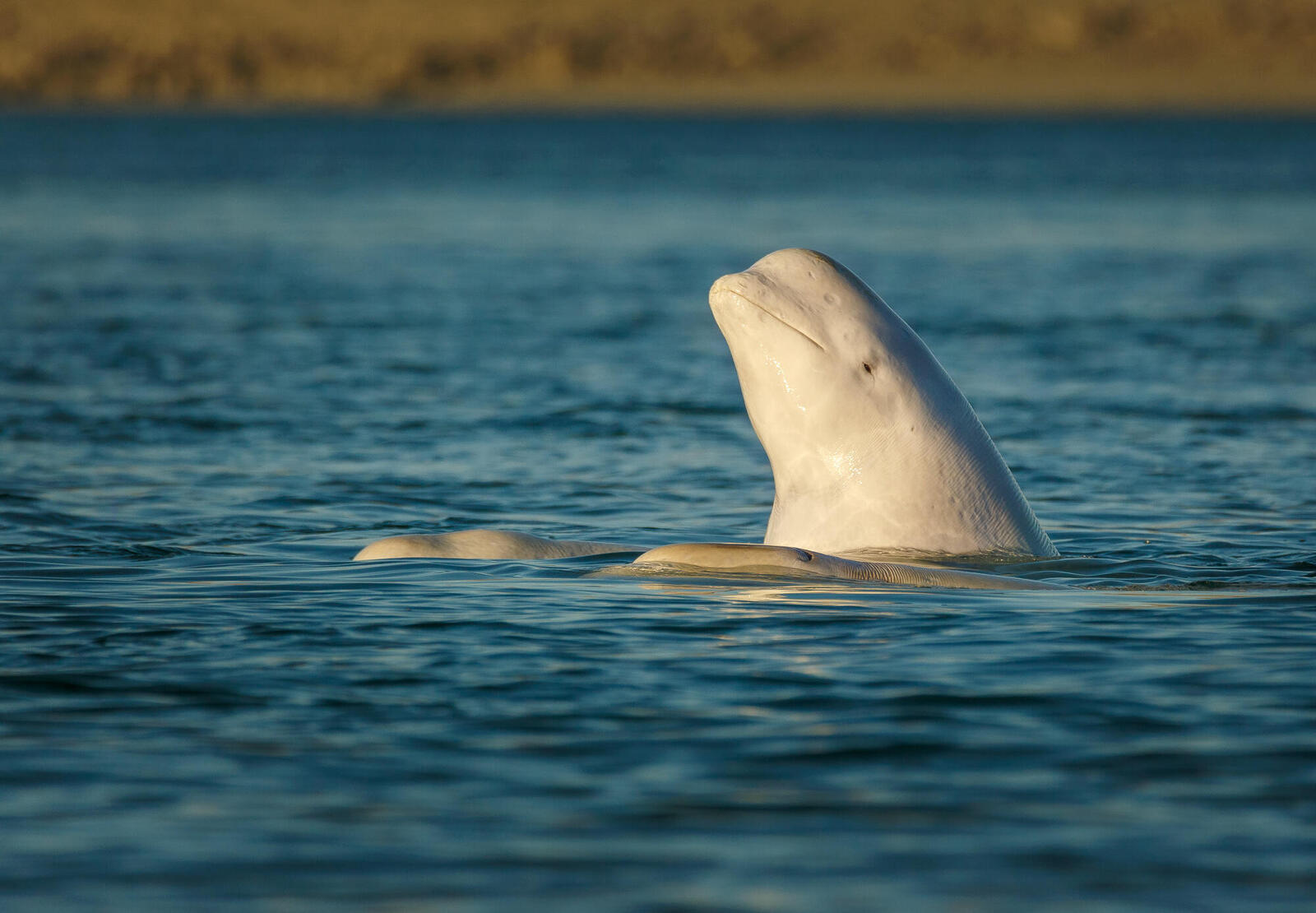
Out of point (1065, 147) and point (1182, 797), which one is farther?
point (1065, 147)

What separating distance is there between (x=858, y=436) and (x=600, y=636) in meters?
1.82

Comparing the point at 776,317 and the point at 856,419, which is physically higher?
the point at 776,317

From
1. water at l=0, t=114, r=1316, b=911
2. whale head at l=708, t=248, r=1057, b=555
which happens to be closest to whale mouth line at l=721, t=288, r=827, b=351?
whale head at l=708, t=248, r=1057, b=555

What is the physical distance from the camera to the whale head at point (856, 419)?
9.68 m

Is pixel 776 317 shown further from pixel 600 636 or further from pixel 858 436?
pixel 600 636

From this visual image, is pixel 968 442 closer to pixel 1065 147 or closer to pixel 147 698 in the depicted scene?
pixel 147 698

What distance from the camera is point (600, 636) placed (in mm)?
8867

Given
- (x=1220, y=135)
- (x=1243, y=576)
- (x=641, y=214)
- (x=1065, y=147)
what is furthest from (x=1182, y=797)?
(x=1220, y=135)

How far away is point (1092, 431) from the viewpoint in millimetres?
17422

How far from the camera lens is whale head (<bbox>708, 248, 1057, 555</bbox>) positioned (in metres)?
9.68

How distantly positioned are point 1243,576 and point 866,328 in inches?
106

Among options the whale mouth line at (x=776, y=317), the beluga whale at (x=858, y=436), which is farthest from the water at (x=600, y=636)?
the whale mouth line at (x=776, y=317)

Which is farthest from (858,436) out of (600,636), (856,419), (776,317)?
(600,636)

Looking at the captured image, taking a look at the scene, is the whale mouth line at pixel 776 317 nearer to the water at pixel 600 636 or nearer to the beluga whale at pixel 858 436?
the beluga whale at pixel 858 436
